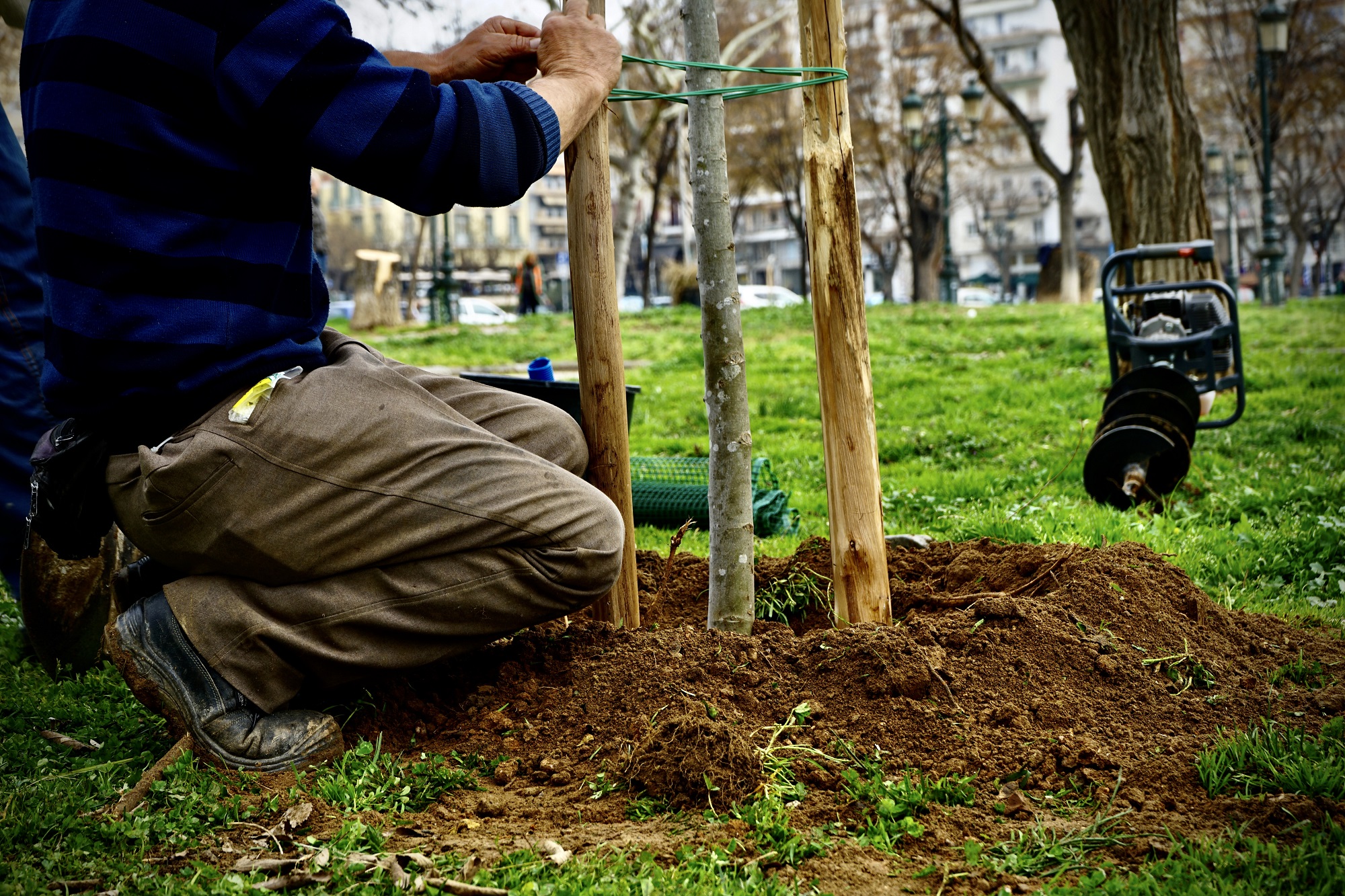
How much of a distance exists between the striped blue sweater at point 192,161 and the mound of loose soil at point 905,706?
1.02 m

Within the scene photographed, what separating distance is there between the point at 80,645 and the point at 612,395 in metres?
2.01

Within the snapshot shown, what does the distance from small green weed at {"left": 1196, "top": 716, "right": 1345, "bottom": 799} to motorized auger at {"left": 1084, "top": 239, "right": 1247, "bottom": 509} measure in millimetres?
2661

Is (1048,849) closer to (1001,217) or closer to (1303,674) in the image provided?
(1303,674)

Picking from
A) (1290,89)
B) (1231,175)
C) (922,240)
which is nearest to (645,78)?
(922,240)

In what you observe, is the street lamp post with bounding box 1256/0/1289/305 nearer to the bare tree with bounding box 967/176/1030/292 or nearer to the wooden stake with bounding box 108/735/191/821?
Answer: the wooden stake with bounding box 108/735/191/821

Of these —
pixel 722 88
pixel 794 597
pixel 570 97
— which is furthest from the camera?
pixel 794 597

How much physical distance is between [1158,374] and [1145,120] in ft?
14.8

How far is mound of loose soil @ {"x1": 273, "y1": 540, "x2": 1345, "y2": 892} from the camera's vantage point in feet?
7.27

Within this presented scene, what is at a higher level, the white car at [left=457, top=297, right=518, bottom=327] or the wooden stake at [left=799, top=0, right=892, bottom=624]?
the white car at [left=457, top=297, right=518, bottom=327]

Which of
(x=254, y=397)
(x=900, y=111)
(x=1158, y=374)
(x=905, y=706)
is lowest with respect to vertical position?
(x=905, y=706)

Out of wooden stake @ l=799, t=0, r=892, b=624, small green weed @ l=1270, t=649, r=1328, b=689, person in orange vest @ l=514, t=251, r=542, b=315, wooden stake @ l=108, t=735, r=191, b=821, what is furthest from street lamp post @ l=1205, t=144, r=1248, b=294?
wooden stake @ l=108, t=735, r=191, b=821

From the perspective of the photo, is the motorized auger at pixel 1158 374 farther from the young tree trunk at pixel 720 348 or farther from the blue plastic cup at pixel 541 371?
the blue plastic cup at pixel 541 371

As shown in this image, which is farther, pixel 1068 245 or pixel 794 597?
pixel 1068 245

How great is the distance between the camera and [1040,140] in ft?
81.6
